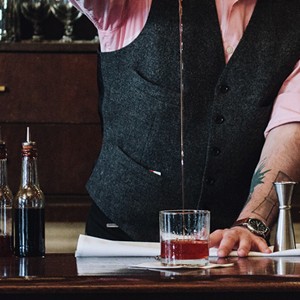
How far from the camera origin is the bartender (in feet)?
7.40

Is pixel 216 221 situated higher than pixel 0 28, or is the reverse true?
pixel 0 28

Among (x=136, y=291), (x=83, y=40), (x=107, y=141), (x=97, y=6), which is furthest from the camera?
(x=83, y=40)

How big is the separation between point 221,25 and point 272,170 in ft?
1.31

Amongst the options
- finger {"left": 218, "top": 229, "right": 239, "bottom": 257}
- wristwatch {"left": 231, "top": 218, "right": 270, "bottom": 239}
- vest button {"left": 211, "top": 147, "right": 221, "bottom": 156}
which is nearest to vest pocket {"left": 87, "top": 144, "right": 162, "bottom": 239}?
vest button {"left": 211, "top": 147, "right": 221, "bottom": 156}

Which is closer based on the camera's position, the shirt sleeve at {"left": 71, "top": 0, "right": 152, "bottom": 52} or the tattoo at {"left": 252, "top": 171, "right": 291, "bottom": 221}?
the tattoo at {"left": 252, "top": 171, "right": 291, "bottom": 221}

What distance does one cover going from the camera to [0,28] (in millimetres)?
3250

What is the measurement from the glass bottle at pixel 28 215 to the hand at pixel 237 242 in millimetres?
331

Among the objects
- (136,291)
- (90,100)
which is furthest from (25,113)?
(136,291)

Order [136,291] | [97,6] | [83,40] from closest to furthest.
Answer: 1. [136,291]
2. [97,6]
3. [83,40]

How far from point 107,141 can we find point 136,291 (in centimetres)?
105

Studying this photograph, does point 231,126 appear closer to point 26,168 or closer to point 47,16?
point 26,168

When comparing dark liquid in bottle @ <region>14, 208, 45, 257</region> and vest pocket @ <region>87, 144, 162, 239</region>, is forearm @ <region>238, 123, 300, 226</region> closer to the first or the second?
vest pocket @ <region>87, 144, 162, 239</region>

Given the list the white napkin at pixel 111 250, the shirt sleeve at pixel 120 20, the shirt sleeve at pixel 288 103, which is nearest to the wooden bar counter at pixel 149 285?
the white napkin at pixel 111 250

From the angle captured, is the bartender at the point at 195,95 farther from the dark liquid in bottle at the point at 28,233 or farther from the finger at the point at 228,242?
the dark liquid in bottle at the point at 28,233
